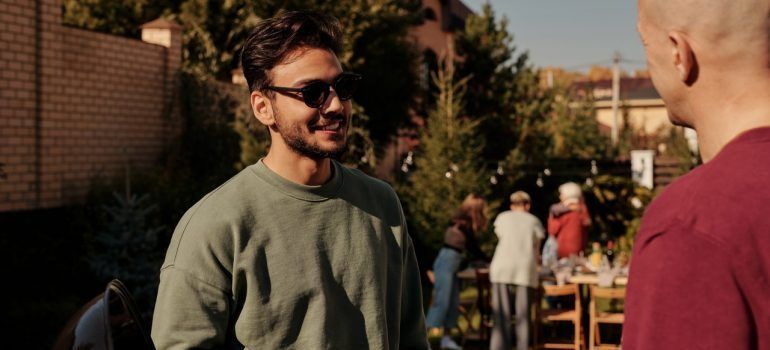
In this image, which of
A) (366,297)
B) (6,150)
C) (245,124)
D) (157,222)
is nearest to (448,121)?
(245,124)

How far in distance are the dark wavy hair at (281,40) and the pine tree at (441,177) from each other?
11.6 m

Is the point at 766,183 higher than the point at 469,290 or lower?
higher

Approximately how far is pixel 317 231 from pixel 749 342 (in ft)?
4.74

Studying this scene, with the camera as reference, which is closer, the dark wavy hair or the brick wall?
the dark wavy hair

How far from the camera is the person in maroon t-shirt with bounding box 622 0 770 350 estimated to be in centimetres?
99

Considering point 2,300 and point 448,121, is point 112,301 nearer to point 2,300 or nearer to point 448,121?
point 2,300

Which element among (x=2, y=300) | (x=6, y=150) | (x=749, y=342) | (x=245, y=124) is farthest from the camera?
(x=245, y=124)

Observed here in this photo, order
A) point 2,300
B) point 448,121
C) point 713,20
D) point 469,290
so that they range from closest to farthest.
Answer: point 713,20
point 2,300
point 469,290
point 448,121

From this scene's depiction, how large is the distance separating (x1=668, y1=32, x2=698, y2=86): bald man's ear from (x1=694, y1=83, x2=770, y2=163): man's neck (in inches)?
1.9

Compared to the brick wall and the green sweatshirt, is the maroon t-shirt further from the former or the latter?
the brick wall

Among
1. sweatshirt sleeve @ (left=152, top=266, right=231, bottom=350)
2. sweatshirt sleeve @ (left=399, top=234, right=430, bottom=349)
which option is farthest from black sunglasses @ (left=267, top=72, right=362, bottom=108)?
sweatshirt sleeve @ (left=152, top=266, right=231, bottom=350)

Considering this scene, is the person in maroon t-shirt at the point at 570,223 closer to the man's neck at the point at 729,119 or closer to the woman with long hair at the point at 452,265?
the woman with long hair at the point at 452,265

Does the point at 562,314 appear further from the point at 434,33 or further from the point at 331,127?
the point at 434,33

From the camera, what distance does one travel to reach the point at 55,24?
30.0ft
